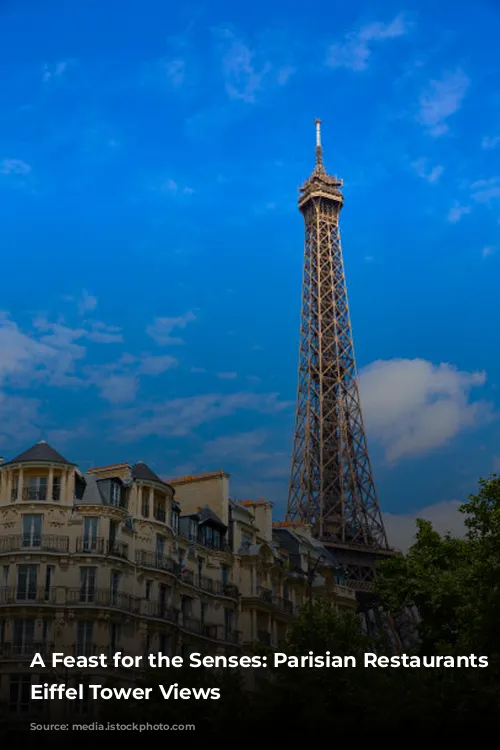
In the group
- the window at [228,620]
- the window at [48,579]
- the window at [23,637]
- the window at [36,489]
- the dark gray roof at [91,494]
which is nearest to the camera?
the window at [23,637]

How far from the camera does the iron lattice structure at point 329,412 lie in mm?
111562

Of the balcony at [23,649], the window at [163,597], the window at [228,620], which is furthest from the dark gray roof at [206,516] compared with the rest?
the balcony at [23,649]

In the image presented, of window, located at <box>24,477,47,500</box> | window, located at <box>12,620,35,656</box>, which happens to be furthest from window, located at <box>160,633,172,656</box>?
window, located at <box>24,477,47,500</box>

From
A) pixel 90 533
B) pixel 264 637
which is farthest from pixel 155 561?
pixel 264 637

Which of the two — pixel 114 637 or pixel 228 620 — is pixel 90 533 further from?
pixel 228 620

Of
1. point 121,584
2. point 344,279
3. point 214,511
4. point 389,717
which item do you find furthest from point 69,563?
point 344,279

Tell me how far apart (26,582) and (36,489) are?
180 inches

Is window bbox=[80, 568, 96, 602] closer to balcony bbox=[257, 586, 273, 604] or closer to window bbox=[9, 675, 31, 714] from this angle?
window bbox=[9, 675, 31, 714]

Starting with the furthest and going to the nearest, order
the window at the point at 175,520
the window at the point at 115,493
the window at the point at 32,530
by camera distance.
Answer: the window at the point at 175,520
the window at the point at 115,493
the window at the point at 32,530

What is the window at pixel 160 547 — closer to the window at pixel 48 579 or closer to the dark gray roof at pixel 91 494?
the dark gray roof at pixel 91 494

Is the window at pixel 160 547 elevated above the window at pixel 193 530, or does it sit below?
below

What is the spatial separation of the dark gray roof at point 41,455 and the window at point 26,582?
16.9 ft

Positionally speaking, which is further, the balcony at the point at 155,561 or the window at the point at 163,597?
the window at the point at 163,597

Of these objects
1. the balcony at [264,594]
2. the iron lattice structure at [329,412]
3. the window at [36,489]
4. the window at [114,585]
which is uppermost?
the iron lattice structure at [329,412]
